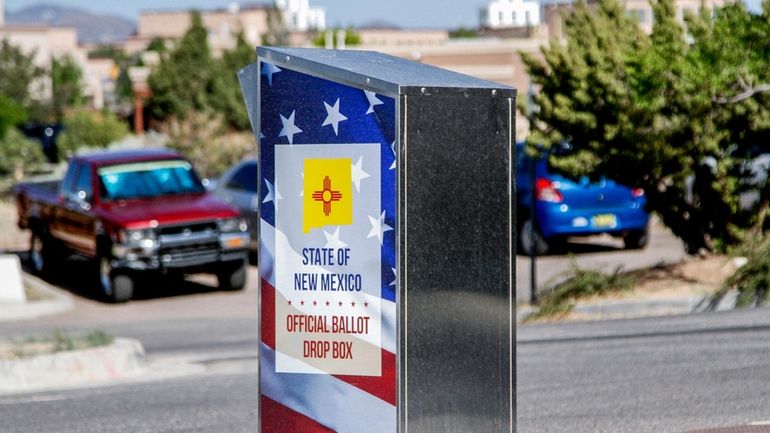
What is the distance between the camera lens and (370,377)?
5129 millimetres

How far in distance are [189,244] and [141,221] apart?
0.70 metres

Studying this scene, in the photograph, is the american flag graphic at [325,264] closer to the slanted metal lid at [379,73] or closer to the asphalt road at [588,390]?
the slanted metal lid at [379,73]

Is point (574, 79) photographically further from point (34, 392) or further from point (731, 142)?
point (34, 392)

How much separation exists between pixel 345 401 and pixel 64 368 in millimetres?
7278

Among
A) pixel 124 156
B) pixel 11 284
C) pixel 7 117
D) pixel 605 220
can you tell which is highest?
pixel 124 156

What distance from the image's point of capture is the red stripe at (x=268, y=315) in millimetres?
5398

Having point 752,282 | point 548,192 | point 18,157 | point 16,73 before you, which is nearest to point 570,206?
point 548,192

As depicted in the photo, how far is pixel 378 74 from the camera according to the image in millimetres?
5133

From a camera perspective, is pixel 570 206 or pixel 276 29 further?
pixel 276 29

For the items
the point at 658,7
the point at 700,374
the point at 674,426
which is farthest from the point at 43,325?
the point at 674,426

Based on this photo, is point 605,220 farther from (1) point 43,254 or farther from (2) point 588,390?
(2) point 588,390

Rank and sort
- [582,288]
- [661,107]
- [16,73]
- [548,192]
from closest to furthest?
[661,107] < [582,288] < [548,192] < [16,73]

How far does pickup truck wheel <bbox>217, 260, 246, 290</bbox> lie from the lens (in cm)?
1909

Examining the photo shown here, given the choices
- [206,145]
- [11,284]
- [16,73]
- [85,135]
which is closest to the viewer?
[11,284]
